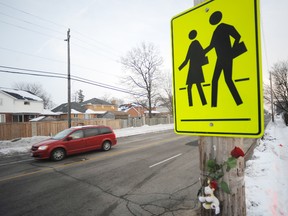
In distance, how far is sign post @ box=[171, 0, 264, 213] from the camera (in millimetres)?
1088

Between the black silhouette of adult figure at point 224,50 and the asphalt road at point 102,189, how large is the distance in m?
3.46

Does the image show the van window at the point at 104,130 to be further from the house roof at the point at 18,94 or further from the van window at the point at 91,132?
the house roof at the point at 18,94

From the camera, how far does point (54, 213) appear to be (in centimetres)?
381

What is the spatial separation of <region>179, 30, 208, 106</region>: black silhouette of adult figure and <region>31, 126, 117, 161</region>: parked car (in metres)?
9.32

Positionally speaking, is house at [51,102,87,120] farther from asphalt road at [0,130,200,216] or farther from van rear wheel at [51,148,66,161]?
asphalt road at [0,130,200,216]

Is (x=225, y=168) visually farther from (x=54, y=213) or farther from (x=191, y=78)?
(x=54, y=213)

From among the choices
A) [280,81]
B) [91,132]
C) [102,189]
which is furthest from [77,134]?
[280,81]

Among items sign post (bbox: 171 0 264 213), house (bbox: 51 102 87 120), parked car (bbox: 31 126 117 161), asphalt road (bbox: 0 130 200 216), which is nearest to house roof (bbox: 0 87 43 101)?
house (bbox: 51 102 87 120)

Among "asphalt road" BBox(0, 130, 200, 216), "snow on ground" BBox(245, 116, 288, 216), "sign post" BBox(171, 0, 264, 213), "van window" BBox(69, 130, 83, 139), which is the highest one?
"sign post" BBox(171, 0, 264, 213)

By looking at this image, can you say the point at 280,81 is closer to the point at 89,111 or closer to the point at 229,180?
the point at 229,180

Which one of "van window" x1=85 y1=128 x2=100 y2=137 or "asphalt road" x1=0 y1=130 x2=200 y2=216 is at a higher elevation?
"van window" x1=85 y1=128 x2=100 y2=137

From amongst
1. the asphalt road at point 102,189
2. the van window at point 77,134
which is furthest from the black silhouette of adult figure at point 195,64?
the van window at point 77,134

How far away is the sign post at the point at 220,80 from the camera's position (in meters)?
1.09

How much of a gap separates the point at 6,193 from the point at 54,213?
2330 mm
